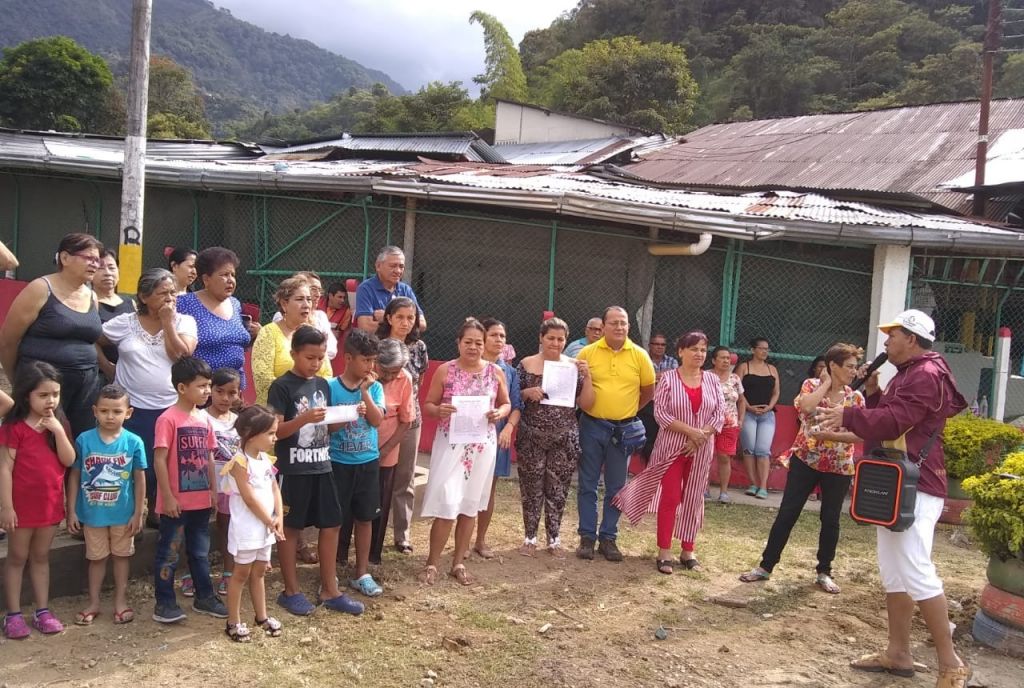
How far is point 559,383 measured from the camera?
18.4 ft

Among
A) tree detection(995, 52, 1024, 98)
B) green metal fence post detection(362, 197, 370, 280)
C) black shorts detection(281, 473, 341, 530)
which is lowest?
black shorts detection(281, 473, 341, 530)

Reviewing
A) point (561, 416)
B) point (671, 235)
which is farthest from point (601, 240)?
Result: point (561, 416)

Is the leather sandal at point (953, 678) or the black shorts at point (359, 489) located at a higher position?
the black shorts at point (359, 489)

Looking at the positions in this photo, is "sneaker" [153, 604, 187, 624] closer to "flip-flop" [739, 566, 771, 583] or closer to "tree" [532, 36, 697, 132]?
"flip-flop" [739, 566, 771, 583]

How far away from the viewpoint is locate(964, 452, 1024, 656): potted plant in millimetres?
4574

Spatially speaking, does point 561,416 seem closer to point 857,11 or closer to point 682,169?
point 682,169

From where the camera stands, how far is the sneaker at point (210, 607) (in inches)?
168

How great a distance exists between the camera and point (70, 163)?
381 inches

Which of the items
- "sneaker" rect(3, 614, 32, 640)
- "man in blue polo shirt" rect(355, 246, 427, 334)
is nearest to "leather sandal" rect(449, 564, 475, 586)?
"man in blue polo shirt" rect(355, 246, 427, 334)

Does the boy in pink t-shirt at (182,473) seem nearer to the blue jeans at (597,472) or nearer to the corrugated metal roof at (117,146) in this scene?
the blue jeans at (597,472)

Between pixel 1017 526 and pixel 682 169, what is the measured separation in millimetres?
10612

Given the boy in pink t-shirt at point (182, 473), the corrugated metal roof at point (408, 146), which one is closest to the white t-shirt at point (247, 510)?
the boy in pink t-shirt at point (182, 473)

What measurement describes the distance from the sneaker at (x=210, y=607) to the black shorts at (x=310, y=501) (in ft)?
1.62

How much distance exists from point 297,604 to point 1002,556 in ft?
12.4
